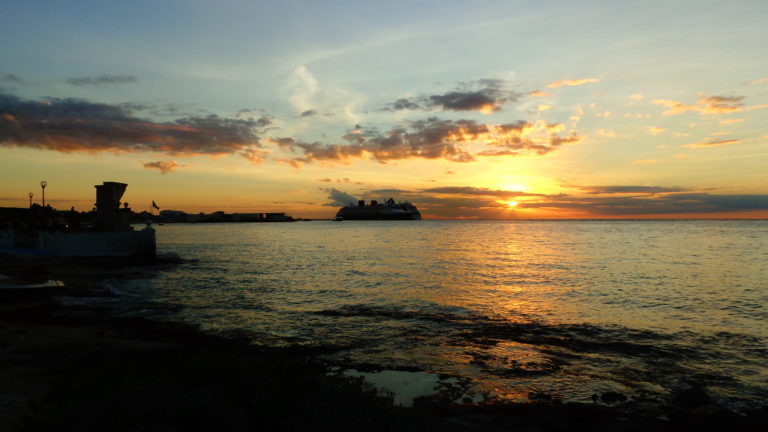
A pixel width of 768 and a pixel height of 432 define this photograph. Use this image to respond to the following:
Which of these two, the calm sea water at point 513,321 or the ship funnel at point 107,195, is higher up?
the ship funnel at point 107,195

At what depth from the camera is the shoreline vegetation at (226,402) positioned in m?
8.09

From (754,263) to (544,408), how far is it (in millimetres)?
58840

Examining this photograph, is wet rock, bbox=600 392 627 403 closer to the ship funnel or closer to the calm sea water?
the calm sea water

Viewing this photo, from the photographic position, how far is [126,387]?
9.33m

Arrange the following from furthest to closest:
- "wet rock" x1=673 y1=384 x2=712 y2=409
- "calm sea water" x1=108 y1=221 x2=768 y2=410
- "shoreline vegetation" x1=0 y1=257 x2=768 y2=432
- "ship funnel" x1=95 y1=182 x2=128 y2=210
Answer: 1. "ship funnel" x1=95 y1=182 x2=128 y2=210
2. "calm sea water" x1=108 y1=221 x2=768 y2=410
3. "wet rock" x1=673 y1=384 x2=712 y2=409
4. "shoreline vegetation" x1=0 y1=257 x2=768 y2=432

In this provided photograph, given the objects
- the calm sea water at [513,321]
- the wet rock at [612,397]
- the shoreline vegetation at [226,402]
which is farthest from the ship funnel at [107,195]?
the wet rock at [612,397]

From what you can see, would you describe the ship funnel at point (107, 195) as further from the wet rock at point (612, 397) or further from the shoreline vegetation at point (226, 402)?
the wet rock at point (612, 397)

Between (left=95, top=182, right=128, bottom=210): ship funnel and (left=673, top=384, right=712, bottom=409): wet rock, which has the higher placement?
(left=95, top=182, right=128, bottom=210): ship funnel

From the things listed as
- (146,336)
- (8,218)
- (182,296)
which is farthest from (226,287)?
(8,218)

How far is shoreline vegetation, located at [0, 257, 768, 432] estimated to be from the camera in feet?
26.5

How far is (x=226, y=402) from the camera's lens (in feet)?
29.6

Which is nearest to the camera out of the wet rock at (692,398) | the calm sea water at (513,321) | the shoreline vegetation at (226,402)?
the shoreline vegetation at (226,402)

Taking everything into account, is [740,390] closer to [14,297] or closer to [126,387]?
[126,387]

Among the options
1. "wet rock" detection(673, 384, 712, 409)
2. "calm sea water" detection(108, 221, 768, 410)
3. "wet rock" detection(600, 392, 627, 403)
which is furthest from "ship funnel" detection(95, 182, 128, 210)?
"wet rock" detection(673, 384, 712, 409)
